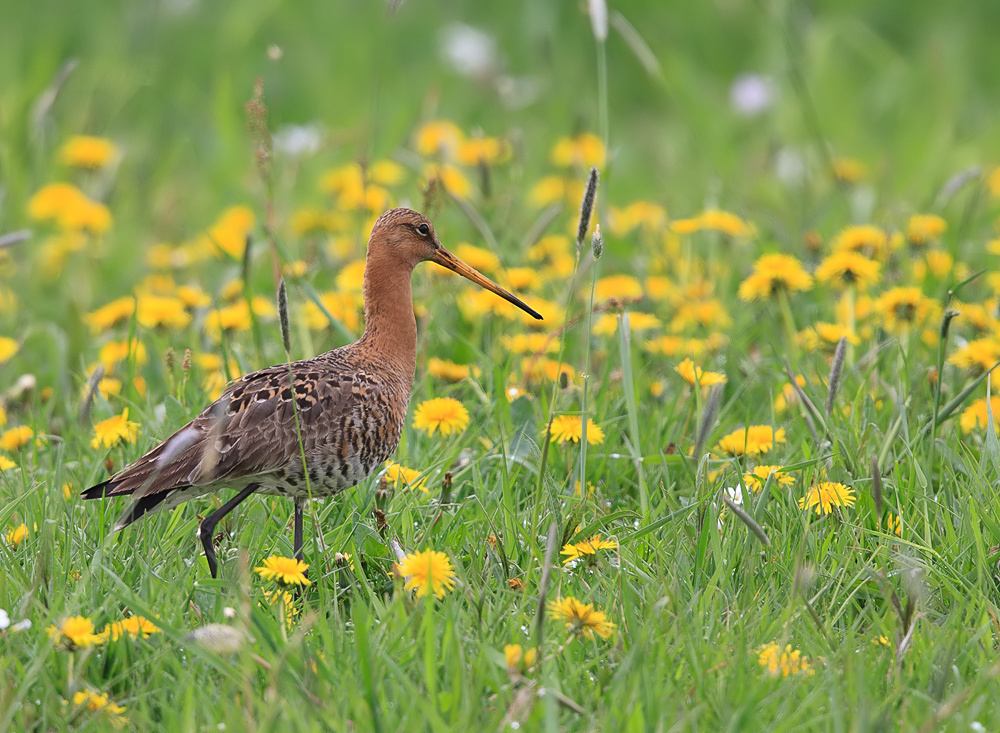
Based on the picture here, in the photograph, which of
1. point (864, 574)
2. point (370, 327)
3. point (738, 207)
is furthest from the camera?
point (738, 207)

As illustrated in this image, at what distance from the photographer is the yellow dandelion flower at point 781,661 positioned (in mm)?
3289

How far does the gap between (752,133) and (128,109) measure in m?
4.80

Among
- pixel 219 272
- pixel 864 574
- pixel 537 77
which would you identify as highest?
pixel 537 77

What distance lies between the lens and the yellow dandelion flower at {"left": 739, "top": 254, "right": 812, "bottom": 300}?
17.3 ft

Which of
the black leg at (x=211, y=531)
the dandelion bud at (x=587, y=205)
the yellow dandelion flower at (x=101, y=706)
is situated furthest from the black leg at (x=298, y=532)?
the dandelion bud at (x=587, y=205)

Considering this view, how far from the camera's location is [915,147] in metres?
9.08

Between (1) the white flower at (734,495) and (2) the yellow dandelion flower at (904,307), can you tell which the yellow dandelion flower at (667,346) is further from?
(1) the white flower at (734,495)

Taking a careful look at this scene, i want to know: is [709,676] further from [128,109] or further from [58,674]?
[128,109]

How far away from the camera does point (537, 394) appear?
539 cm

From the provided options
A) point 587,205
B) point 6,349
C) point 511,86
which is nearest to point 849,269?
point 587,205

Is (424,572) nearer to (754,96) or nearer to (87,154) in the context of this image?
(87,154)

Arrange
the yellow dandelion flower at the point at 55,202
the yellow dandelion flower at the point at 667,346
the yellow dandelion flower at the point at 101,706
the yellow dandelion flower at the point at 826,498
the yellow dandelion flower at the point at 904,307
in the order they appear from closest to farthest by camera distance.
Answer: the yellow dandelion flower at the point at 101,706
the yellow dandelion flower at the point at 826,498
the yellow dandelion flower at the point at 904,307
the yellow dandelion flower at the point at 667,346
the yellow dandelion flower at the point at 55,202

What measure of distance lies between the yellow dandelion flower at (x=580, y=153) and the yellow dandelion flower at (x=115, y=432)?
11.8 feet

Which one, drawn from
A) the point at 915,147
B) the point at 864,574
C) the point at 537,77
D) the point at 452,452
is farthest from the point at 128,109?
the point at 864,574
